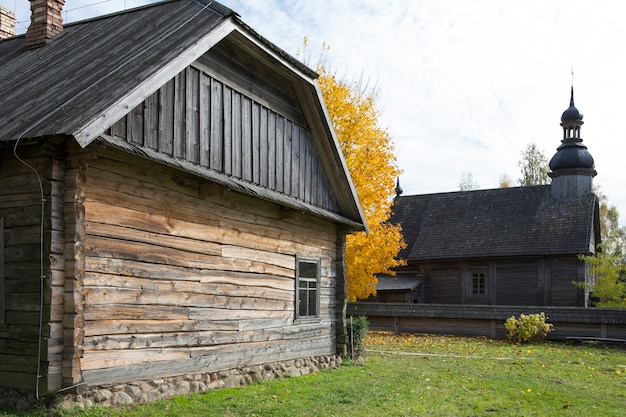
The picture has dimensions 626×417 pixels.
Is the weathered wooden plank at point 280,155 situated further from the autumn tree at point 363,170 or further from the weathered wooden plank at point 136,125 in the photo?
the autumn tree at point 363,170

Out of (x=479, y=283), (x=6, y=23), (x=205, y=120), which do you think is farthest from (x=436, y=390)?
(x=479, y=283)

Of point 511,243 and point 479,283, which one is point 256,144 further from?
point 479,283

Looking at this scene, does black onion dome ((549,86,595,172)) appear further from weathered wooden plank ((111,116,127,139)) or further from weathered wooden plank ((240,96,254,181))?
weathered wooden plank ((111,116,127,139))

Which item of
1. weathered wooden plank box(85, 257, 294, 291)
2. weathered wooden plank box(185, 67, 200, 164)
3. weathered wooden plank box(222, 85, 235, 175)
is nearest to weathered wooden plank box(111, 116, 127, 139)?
weathered wooden plank box(185, 67, 200, 164)

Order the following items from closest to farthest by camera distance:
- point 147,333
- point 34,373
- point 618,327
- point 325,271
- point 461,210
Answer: point 34,373, point 147,333, point 325,271, point 618,327, point 461,210

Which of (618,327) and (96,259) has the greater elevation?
(96,259)

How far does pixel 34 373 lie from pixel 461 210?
28.4 m

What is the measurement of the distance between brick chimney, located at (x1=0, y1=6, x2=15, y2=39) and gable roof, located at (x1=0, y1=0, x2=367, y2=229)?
253 cm

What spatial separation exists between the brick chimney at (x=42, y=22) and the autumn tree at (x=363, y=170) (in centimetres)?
1022

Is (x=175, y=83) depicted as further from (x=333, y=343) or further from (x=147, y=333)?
(x=333, y=343)

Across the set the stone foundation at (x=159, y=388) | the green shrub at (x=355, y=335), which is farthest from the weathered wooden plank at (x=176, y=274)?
the green shrub at (x=355, y=335)

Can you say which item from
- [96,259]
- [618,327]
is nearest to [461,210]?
[618,327]

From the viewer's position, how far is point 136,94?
7.93m

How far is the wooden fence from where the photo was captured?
66.4 feet
